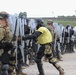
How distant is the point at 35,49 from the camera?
16297 millimetres

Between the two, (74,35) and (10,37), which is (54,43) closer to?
(74,35)

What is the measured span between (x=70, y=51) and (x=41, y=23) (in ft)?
45.6

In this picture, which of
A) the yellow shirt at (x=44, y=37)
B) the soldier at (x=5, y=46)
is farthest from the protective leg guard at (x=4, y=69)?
the yellow shirt at (x=44, y=37)

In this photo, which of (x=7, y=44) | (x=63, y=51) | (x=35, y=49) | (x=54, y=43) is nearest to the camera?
(x=7, y=44)

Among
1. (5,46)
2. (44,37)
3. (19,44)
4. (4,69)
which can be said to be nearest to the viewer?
(4,69)

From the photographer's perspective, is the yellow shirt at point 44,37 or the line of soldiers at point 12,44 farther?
the yellow shirt at point 44,37

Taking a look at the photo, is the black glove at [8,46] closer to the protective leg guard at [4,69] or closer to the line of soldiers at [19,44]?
the line of soldiers at [19,44]

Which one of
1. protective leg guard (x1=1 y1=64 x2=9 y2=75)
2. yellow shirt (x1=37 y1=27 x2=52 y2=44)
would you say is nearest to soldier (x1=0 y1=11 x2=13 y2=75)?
protective leg guard (x1=1 y1=64 x2=9 y2=75)

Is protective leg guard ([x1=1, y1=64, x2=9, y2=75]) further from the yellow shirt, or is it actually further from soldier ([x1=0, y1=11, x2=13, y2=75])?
the yellow shirt

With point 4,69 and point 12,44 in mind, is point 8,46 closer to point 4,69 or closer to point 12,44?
point 12,44

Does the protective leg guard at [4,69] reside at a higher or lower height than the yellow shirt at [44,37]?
lower

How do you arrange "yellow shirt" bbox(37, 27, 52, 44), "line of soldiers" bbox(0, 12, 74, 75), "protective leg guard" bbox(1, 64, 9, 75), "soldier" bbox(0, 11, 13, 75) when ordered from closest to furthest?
"protective leg guard" bbox(1, 64, 9, 75)
"soldier" bbox(0, 11, 13, 75)
"line of soldiers" bbox(0, 12, 74, 75)
"yellow shirt" bbox(37, 27, 52, 44)

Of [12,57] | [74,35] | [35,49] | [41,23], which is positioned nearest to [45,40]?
[41,23]

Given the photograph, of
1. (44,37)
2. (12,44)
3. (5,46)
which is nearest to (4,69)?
(5,46)
